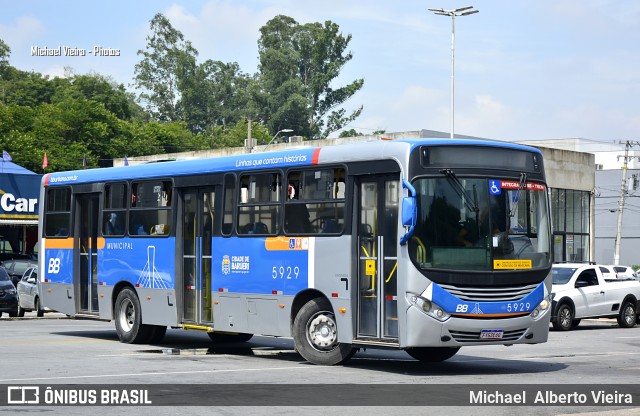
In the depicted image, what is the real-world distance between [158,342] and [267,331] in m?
4.49

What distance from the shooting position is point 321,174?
16875 millimetres

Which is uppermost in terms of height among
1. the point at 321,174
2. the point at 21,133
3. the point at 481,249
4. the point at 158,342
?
the point at 21,133

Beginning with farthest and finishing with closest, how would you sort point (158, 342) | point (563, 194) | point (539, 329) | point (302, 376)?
point (563, 194) < point (158, 342) < point (539, 329) < point (302, 376)

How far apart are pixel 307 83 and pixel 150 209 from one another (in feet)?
326

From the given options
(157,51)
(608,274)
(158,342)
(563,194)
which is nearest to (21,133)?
(157,51)

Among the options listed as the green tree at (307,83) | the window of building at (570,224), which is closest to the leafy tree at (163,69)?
the green tree at (307,83)

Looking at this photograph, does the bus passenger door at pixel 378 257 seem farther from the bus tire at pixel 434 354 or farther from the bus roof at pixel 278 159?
the bus tire at pixel 434 354

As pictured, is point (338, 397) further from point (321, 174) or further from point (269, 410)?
point (321, 174)

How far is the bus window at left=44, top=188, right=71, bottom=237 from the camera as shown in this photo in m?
23.1

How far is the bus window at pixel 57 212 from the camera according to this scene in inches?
908

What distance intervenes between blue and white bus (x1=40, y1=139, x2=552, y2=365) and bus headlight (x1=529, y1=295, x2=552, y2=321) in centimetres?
2

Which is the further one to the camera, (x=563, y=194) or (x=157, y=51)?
(x=157, y=51)

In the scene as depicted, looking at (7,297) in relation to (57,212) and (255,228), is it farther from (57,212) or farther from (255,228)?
(255,228)

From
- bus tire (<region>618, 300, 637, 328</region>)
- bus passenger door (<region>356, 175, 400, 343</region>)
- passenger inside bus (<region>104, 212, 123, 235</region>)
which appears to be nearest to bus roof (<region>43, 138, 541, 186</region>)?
bus passenger door (<region>356, 175, 400, 343</region>)
